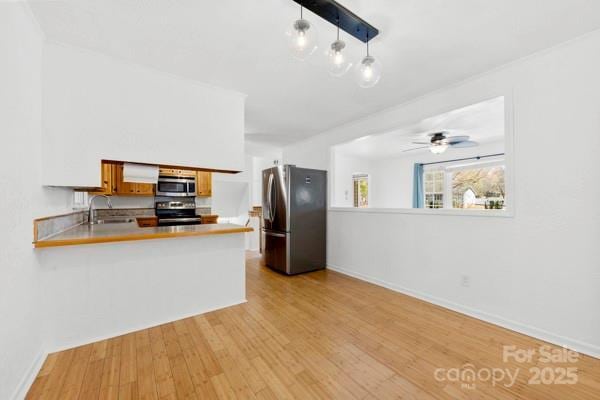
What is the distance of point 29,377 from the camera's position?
1595 millimetres

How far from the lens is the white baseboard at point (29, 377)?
4.76ft

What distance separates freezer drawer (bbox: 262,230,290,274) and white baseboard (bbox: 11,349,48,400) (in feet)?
8.72

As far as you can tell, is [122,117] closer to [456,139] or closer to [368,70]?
[368,70]

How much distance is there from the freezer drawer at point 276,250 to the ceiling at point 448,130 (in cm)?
188

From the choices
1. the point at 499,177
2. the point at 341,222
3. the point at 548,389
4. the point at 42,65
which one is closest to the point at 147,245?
the point at 42,65

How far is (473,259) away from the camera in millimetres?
2566

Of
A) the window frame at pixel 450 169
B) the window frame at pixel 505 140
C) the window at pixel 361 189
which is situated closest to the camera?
the window frame at pixel 505 140

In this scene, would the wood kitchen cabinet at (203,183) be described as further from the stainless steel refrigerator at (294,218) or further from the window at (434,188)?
the window at (434,188)

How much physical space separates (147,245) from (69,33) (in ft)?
5.77

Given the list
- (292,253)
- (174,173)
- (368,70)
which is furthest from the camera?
(174,173)

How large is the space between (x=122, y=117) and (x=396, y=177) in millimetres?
6244

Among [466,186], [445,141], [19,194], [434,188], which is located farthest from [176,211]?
[466,186]

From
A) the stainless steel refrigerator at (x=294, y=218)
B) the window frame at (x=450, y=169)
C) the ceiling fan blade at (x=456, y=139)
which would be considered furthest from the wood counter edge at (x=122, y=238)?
the window frame at (x=450, y=169)

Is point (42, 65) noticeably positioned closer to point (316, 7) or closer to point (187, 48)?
point (187, 48)
